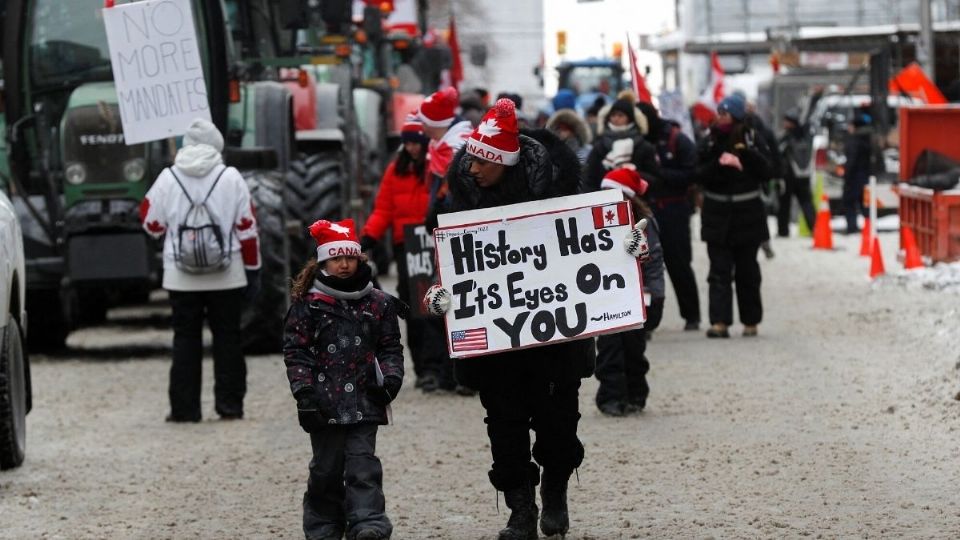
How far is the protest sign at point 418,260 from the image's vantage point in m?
12.5

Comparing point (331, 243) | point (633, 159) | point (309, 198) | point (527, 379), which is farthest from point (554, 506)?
point (309, 198)

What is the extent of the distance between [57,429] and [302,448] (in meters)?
1.86

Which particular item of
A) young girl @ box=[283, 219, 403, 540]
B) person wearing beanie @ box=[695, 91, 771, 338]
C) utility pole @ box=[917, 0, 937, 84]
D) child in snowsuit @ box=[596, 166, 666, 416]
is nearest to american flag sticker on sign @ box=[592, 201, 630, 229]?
young girl @ box=[283, 219, 403, 540]

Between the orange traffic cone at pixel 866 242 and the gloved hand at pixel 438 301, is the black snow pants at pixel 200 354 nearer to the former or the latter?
the gloved hand at pixel 438 301

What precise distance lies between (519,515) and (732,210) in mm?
8114

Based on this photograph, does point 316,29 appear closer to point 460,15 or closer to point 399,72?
point 399,72

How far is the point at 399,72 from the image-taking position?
27453 millimetres

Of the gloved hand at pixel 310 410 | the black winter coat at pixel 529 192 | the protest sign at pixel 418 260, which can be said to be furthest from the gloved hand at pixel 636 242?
the protest sign at pixel 418 260

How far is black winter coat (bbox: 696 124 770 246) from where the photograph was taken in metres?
15.6

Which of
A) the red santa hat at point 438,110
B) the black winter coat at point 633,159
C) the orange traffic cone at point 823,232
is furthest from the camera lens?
the orange traffic cone at point 823,232

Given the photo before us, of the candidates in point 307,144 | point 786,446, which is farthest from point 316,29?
point 786,446

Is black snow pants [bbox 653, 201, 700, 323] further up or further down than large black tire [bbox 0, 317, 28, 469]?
further down

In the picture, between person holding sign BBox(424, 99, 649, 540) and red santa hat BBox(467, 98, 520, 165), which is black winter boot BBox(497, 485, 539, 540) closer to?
person holding sign BBox(424, 99, 649, 540)

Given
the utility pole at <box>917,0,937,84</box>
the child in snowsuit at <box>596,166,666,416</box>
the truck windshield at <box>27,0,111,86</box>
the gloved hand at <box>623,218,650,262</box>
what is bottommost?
the utility pole at <box>917,0,937,84</box>
